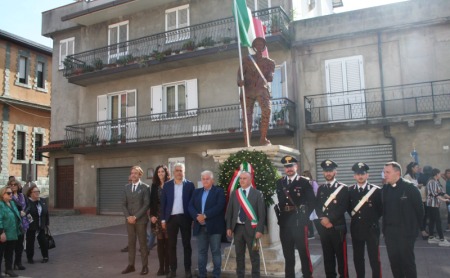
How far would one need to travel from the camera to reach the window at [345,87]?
15.3 metres

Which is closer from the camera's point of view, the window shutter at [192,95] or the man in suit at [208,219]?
the man in suit at [208,219]

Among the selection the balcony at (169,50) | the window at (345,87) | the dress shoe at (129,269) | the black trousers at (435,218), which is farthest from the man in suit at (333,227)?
the balcony at (169,50)

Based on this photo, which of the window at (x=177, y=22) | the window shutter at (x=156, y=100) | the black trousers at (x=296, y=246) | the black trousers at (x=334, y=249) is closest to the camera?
the black trousers at (x=334, y=249)

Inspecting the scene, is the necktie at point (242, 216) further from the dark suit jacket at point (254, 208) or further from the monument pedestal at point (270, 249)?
the monument pedestal at point (270, 249)

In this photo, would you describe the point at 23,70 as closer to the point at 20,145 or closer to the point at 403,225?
the point at 20,145

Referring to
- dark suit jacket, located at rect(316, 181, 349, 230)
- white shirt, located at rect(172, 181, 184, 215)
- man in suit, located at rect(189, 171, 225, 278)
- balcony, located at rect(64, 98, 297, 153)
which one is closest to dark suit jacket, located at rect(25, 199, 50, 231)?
white shirt, located at rect(172, 181, 184, 215)

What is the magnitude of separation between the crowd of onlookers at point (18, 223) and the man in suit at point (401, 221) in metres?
6.37

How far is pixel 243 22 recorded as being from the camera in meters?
8.35

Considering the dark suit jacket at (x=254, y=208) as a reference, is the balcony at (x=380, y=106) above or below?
above

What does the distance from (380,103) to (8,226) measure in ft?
41.2

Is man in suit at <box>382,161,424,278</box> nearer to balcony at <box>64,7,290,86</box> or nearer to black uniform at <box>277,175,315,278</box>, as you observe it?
black uniform at <box>277,175,315,278</box>

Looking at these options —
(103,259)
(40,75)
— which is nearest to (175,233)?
(103,259)

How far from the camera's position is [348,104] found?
48.9ft

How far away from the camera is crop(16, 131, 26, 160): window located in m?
27.3
